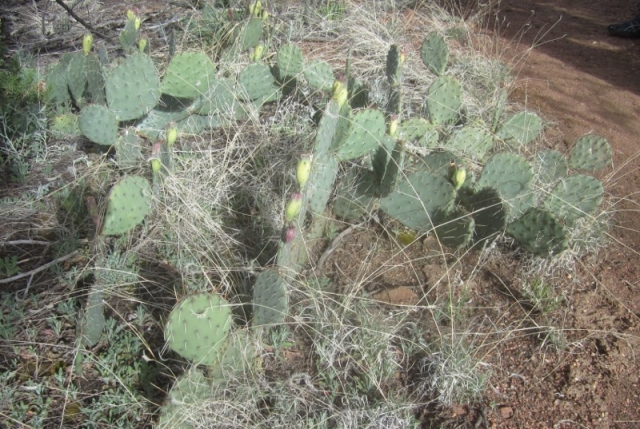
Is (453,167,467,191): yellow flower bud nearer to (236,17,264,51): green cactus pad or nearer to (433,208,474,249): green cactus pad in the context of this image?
(433,208,474,249): green cactus pad

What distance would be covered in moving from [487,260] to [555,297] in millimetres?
318

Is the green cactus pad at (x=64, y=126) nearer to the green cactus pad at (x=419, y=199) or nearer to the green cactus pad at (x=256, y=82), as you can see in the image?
the green cactus pad at (x=256, y=82)

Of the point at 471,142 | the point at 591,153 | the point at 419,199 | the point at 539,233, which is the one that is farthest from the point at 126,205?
the point at 591,153

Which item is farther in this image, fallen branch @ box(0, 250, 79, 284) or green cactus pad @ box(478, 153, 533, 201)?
green cactus pad @ box(478, 153, 533, 201)

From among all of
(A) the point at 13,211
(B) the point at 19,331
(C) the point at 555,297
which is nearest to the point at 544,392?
(C) the point at 555,297

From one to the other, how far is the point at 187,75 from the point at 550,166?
176cm

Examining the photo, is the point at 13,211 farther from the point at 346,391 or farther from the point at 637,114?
the point at 637,114

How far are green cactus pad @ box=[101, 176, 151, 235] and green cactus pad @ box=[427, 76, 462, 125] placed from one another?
1.63 metres

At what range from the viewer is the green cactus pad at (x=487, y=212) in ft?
8.28

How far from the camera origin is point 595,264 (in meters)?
2.72

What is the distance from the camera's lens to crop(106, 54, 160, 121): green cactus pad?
2754 mm

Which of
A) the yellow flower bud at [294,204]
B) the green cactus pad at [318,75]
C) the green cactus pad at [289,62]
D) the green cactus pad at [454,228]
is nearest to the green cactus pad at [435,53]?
the green cactus pad at [318,75]

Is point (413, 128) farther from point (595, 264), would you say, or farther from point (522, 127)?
point (595, 264)

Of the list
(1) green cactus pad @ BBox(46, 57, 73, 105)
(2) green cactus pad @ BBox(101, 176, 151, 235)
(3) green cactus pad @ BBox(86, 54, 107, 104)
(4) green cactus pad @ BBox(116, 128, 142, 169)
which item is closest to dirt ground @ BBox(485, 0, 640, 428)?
(2) green cactus pad @ BBox(101, 176, 151, 235)
